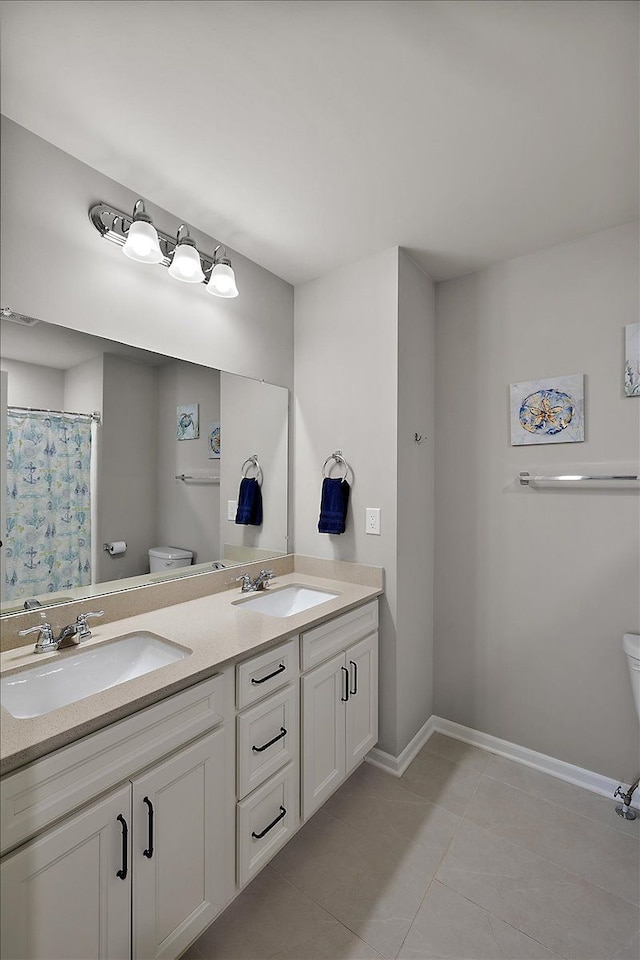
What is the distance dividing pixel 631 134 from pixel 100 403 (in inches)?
79.5

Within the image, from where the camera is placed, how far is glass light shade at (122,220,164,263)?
1545 millimetres

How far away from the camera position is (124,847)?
1030mm

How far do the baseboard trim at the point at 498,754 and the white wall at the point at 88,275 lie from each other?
2.04m

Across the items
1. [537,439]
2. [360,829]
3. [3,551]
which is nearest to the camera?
[3,551]

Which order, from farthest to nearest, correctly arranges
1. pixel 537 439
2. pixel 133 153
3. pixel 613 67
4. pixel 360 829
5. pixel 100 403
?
pixel 537 439 → pixel 360 829 → pixel 100 403 → pixel 133 153 → pixel 613 67

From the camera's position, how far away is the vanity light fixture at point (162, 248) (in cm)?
155

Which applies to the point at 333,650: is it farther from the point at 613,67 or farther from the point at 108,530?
the point at 613,67

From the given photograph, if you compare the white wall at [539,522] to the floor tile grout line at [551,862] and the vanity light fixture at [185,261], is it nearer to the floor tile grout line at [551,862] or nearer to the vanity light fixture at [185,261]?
the floor tile grout line at [551,862]

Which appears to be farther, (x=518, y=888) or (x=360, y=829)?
(x=360, y=829)

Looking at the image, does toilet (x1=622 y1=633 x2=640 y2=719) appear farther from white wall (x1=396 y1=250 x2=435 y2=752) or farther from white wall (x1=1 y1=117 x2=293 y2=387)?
white wall (x1=1 y1=117 x2=293 y2=387)

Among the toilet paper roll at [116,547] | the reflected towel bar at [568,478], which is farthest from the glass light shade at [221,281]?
the reflected towel bar at [568,478]

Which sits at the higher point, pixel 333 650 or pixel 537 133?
pixel 537 133

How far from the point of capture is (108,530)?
1.65m

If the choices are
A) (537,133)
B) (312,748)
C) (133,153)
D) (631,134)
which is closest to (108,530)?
(312,748)
